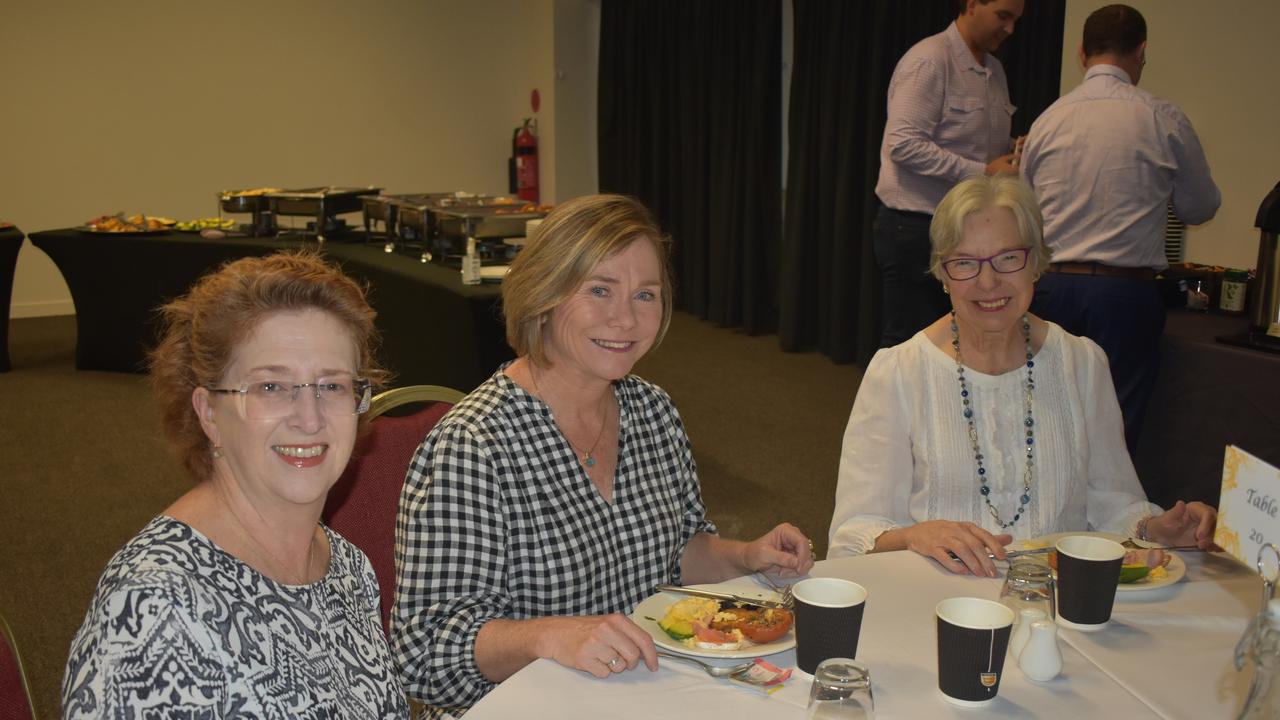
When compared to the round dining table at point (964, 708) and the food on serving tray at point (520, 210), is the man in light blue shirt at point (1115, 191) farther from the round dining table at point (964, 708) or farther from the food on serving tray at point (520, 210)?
the food on serving tray at point (520, 210)

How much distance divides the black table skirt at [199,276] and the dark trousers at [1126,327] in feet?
6.65

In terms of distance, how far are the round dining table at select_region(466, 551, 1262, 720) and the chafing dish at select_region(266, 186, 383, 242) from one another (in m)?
4.88

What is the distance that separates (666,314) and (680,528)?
38 cm

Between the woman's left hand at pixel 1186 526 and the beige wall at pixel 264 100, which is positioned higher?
the beige wall at pixel 264 100

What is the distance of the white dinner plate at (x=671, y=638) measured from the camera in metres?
1.30

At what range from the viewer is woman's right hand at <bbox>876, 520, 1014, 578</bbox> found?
5.26 ft

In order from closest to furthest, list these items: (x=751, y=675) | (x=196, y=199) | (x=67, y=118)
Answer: (x=751, y=675) → (x=67, y=118) → (x=196, y=199)

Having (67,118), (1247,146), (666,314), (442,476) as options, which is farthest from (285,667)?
(67,118)

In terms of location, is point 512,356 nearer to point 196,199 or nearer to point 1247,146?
point 1247,146

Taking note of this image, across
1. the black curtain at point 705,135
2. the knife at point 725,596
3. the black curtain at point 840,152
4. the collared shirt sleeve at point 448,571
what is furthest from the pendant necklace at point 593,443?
the black curtain at point 705,135

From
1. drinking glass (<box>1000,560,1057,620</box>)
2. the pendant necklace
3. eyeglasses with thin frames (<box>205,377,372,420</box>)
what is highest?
eyeglasses with thin frames (<box>205,377,372,420</box>)

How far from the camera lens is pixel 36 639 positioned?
9.81 ft

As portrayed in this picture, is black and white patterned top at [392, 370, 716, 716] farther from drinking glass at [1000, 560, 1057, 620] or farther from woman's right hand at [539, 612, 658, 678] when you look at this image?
drinking glass at [1000, 560, 1057, 620]

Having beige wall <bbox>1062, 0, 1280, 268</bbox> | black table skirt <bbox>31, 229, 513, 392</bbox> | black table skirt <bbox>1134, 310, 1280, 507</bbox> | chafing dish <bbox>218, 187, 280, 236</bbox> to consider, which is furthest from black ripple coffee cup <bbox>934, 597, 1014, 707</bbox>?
chafing dish <bbox>218, 187, 280, 236</bbox>
